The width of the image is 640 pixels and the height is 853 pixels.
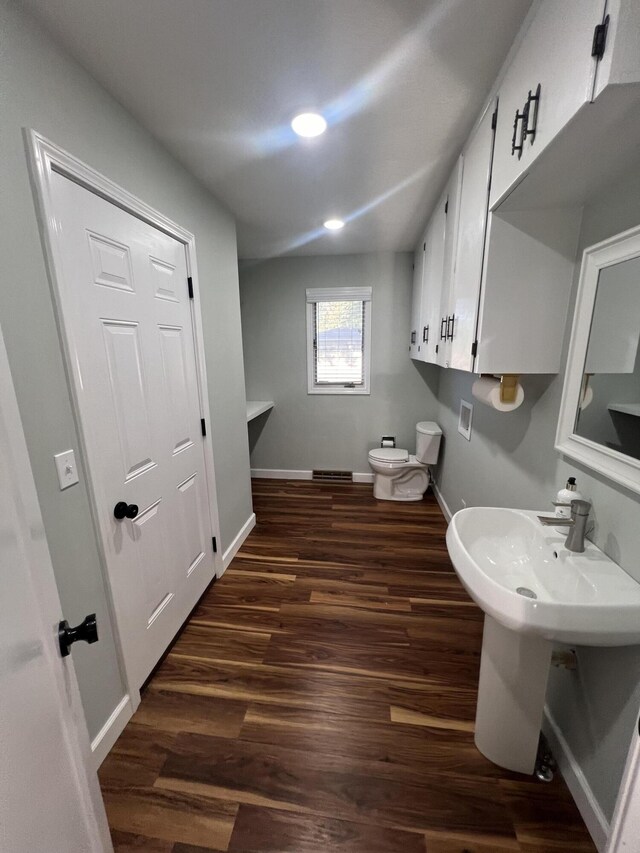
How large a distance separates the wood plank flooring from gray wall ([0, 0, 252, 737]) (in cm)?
32

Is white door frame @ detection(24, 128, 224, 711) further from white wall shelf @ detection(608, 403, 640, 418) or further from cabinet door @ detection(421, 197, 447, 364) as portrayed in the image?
white wall shelf @ detection(608, 403, 640, 418)

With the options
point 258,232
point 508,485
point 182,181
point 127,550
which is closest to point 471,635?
point 508,485

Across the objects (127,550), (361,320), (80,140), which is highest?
(80,140)

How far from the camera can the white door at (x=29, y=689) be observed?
0.48 m

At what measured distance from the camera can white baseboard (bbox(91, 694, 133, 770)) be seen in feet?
4.03

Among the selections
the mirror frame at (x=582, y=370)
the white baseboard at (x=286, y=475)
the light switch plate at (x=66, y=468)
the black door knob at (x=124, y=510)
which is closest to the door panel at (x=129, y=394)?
the black door knob at (x=124, y=510)

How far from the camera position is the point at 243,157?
1.63 m

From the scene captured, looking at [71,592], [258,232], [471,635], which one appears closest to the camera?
[71,592]

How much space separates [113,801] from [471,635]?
168cm

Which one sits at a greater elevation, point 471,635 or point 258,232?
point 258,232

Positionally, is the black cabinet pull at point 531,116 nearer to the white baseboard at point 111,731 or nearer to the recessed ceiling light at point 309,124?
the recessed ceiling light at point 309,124

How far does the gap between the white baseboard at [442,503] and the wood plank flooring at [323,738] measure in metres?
0.75

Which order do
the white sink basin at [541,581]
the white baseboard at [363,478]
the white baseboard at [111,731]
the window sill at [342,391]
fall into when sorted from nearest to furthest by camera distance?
the white sink basin at [541,581] < the white baseboard at [111,731] < the window sill at [342,391] < the white baseboard at [363,478]

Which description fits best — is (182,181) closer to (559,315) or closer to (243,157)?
(243,157)
